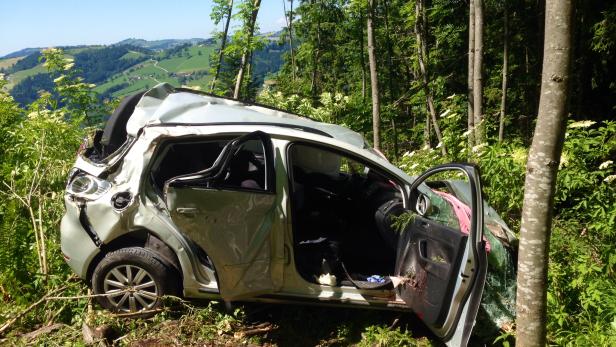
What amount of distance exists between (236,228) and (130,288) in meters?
1.17

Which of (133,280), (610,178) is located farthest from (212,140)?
(610,178)

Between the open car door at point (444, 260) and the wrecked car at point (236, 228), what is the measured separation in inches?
0.4

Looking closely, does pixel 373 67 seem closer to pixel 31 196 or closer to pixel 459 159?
pixel 459 159

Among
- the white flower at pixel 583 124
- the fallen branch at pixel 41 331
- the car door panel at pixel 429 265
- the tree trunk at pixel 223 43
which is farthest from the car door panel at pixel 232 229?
the tree trunk at pixel 223 43

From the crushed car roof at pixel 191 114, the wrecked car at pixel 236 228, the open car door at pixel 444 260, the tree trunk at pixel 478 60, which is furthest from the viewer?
the tree trunk at pixel 478 60

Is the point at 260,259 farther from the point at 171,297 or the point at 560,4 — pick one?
the point at 560,4

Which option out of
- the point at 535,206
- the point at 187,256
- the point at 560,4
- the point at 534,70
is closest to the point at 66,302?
the point at 187,256

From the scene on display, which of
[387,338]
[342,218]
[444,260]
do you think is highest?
[444,260]

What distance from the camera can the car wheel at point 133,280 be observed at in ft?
12.7

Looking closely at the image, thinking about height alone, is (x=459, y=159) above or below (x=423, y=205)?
below

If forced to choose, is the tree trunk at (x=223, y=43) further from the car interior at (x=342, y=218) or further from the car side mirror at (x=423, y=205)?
the car side mirror at (x=423, y=205)

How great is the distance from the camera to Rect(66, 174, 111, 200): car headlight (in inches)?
155

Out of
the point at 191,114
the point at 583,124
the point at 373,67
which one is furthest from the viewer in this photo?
the point at 373,67

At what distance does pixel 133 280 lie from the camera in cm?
399
